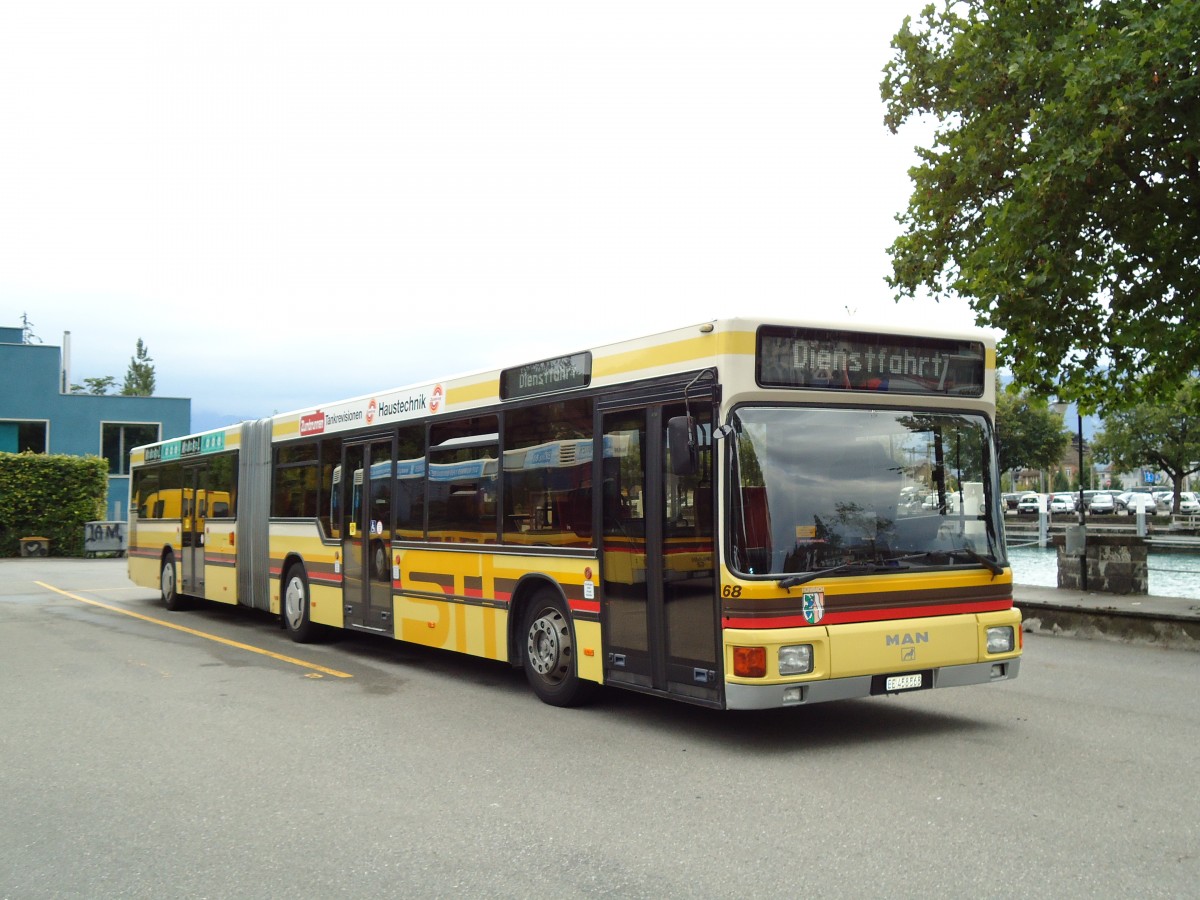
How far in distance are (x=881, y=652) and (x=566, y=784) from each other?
2261 millimetres

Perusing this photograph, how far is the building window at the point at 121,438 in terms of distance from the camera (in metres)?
47.9

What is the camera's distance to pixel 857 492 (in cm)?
753

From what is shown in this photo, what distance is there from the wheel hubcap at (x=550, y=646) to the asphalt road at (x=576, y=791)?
1.06 ft

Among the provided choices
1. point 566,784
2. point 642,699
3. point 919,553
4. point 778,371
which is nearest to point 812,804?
point 566,784

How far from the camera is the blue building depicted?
46.0 metres

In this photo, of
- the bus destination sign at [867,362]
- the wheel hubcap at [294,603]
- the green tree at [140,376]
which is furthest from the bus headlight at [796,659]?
the green tree at [140,376]

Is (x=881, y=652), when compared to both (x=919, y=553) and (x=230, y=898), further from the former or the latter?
(x=230, y=898)

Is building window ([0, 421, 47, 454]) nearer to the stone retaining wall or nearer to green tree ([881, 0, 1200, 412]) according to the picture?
green tree ([881, 0, 1200, 412])

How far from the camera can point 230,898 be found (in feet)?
15.6

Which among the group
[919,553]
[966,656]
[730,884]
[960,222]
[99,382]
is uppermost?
[99,382]

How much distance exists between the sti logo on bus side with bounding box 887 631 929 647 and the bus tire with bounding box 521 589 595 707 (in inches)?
100

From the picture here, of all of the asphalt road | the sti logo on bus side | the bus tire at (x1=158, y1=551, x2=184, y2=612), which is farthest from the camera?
the bus tire at (x1=158, y1=551, x2=184, y2=612)

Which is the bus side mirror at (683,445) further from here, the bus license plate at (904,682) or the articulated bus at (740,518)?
the bus license plate at (904,682)

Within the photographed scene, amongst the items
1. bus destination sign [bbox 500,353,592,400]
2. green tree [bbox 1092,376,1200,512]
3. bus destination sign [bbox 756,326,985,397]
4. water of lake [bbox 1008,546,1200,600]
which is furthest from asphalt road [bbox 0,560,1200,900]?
green tree [bbox 1092,376,1200,512]
